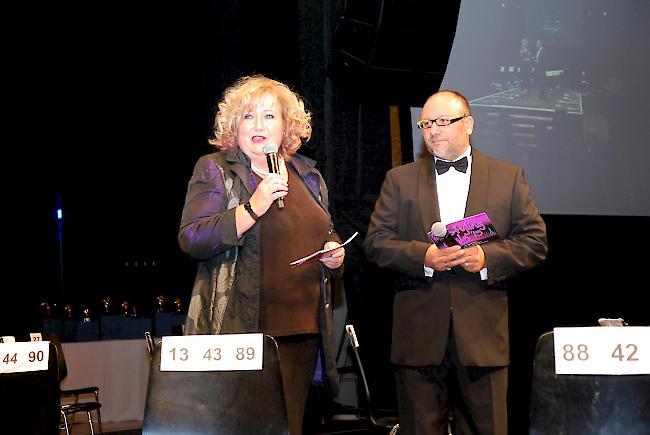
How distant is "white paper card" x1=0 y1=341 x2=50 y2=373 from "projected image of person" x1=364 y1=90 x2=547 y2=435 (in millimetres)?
1195

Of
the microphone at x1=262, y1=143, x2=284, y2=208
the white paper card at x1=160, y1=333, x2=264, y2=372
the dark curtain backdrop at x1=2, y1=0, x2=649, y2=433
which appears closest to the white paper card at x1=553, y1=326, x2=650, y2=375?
the white paper card at x1=160, y1=333, x2=264, y2=372

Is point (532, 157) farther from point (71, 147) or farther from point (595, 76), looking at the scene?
point (71, 147)

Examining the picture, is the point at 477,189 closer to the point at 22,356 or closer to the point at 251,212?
the point at 251,212

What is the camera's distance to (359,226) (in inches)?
223

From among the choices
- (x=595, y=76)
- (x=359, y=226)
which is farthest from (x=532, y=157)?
(x=359, y=226)

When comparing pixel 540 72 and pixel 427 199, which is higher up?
pixel 540 72

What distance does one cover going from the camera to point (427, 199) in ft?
9.46

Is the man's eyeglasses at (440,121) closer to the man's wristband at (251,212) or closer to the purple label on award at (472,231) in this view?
the purple label on award at (472,231)

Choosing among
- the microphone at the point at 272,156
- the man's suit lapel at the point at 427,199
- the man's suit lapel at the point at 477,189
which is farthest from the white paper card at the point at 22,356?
the man's suit lapel at the point at 477,189

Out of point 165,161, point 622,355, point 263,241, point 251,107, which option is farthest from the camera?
point 165,161

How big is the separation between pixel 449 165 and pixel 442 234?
42 cm

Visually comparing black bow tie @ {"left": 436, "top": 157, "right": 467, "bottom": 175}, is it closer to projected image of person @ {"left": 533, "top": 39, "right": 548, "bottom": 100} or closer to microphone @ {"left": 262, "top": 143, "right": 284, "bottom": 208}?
microphone @ {"left": 262, "top": 143, "right": 284, "bottom": 208}

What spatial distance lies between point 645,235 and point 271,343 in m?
4.81

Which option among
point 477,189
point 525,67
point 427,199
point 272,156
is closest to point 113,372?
point 525,67
